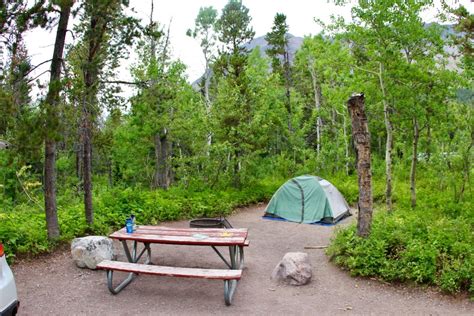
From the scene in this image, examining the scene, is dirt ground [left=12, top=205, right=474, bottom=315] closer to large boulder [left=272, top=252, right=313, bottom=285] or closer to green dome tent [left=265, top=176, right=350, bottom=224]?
large boulder [left=272, top=252, right=313, bottom=285]

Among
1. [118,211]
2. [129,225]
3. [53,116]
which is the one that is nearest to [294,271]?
[129,225]

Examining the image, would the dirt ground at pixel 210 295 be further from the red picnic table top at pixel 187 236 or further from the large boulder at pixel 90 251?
the red picnic table top at pixel 187 236

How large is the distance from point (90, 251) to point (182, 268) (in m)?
1.93

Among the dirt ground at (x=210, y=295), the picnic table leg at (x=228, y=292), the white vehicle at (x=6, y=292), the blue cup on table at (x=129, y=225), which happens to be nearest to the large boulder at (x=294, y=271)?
the dirt ground at (x=210, y=295)

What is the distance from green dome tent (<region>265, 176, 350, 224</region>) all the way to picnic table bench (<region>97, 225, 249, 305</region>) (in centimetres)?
492

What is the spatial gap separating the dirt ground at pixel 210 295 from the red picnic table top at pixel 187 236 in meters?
0.68

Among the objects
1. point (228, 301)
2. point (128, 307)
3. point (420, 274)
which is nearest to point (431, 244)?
point (420, 274)

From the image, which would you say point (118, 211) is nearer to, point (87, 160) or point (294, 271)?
point (87, 160)

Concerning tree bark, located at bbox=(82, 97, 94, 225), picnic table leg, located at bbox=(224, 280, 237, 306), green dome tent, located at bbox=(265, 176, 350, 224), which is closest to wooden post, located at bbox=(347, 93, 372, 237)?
picnic table leg, located at bbox=(224, 280, 237, 306)

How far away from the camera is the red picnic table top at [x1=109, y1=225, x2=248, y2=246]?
577cm

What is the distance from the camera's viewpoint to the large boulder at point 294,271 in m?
6.09

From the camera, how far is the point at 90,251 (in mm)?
6516

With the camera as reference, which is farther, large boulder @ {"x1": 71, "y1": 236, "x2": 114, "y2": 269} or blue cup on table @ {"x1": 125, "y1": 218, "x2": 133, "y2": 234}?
large boulder @ {"x1": 71, "y1": 236, "x2": 114, "y2": 269}

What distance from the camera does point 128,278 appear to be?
606 centimetres
